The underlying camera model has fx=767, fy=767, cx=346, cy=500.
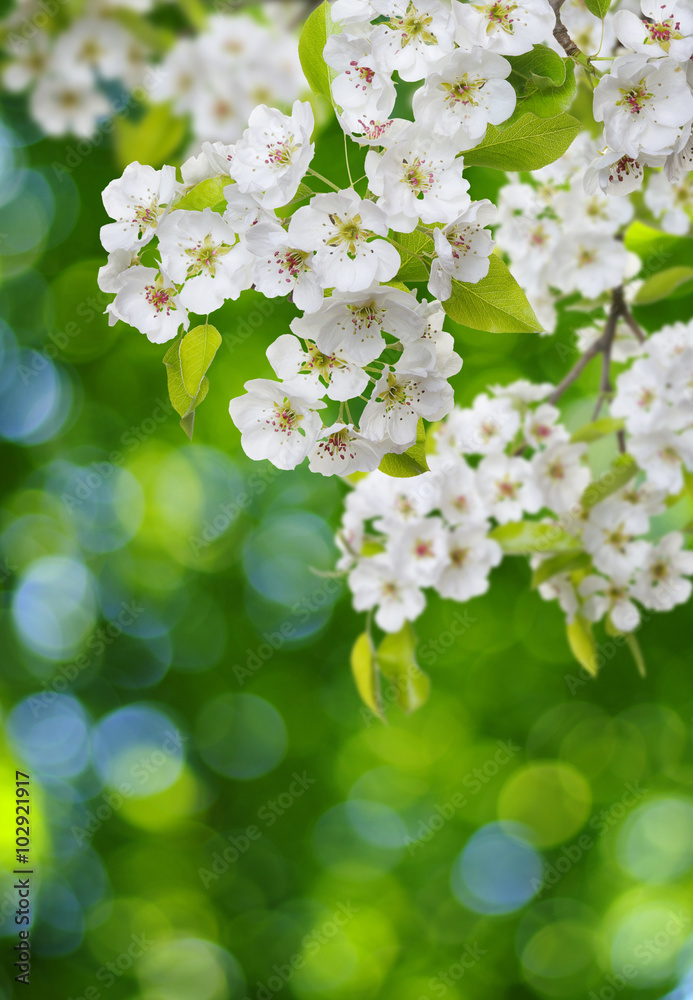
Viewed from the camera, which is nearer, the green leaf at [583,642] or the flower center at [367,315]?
the flower center at [367,315]

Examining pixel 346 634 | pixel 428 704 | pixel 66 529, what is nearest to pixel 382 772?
pixel 428 704

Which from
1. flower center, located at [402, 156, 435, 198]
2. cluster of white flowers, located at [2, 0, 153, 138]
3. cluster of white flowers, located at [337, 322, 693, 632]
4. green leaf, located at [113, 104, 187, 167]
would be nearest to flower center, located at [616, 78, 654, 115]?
flower center, located at [402, 156, 435, 198]

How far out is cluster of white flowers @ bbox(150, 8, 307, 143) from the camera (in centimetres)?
213

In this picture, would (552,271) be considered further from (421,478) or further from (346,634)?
(346,634)

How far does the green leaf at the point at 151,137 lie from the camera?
1819 millimetres

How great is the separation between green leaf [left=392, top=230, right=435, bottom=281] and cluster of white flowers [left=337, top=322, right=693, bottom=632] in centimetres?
84

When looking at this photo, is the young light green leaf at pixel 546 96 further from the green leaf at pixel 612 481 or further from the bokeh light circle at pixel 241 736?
the bokeh light circle at pixel 241 736

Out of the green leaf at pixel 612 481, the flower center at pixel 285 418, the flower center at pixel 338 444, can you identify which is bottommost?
the green leaf at pixel 612 481

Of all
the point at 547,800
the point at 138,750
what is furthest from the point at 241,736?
the point at 547,800

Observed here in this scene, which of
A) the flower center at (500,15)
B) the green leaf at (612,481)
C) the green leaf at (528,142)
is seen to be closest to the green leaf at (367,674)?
the green leaf at (612,481)

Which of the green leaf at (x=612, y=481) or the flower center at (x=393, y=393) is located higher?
the flower center at (x=393, y=393)

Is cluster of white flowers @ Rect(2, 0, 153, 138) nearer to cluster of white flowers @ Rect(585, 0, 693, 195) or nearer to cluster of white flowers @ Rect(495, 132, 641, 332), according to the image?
cluster of white flowers @ Rect(495, 132, 641, 332)

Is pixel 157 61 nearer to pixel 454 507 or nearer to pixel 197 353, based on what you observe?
pixel 454 507

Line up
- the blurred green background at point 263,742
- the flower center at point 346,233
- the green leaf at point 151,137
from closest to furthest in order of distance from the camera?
the flower center at point 346,233 → the green leaf at point 151,137 → the blurred green background at point 263,742
